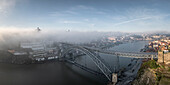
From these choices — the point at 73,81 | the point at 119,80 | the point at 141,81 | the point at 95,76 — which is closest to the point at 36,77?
the point at 73,81

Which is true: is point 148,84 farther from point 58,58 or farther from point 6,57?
point 6,57

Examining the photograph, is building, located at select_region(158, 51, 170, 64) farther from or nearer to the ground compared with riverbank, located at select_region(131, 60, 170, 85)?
farther from the ground

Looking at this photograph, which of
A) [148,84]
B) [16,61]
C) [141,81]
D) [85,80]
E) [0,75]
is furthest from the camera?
[16,61]

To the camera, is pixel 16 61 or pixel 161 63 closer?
pixel 161 63

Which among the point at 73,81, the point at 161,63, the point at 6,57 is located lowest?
the point at 73,81

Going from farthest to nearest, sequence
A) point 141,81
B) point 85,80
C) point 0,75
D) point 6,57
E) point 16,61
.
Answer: point 6,57, point 16,61, point 0,75, point 85,80, point 141,81

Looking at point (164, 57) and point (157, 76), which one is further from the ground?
point (164, 57)

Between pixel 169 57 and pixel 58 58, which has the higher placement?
pixel 169 57

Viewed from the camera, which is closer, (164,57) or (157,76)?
(157,76)

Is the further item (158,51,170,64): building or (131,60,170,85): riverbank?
(158,51,170,64): building

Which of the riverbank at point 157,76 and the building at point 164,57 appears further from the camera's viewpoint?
the building at point 164,57

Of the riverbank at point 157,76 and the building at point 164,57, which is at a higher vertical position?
the building at point 164,57
